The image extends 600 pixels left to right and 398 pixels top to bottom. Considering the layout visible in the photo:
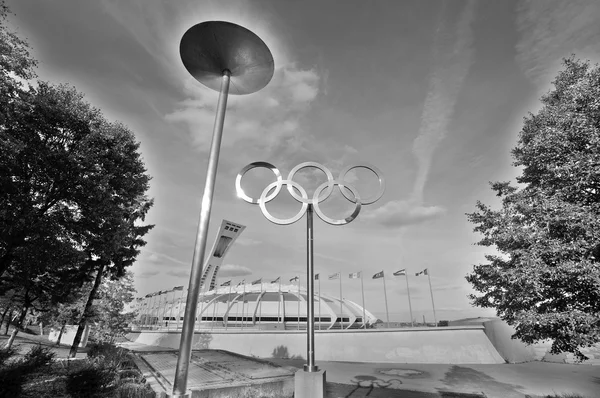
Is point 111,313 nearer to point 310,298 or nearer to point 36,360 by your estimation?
point 36,360

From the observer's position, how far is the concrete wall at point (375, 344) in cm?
1938

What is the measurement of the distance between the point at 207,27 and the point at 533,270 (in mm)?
11732

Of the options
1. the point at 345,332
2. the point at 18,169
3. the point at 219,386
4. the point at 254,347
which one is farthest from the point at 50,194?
the point at 345,332

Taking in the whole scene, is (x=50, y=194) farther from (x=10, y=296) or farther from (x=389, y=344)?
(x=389, y=344)

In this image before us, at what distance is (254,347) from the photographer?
82.7ft

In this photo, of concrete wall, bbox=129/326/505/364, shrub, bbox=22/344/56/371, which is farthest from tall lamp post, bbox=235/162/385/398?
concrete wall, bbox=129/326/505/364

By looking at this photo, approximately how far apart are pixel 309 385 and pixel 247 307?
42443 millimetres

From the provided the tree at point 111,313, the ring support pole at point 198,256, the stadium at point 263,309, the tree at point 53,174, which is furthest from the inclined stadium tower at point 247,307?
the ring support pole at point 198,256

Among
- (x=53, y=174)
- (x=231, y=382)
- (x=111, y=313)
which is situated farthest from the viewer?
(x=111, y=313)

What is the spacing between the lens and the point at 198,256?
5121mm

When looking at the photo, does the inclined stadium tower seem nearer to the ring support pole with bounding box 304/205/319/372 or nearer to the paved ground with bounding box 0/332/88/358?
the paved ground with bounding box 0/332/88/358

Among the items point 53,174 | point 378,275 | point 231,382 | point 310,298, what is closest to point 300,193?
point 310,298

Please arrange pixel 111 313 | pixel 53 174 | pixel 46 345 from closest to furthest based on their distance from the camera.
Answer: pixel 53 174 < pixel 111 313 < pixel 46 345

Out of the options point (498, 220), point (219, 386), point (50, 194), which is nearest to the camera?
point (219, 386)
